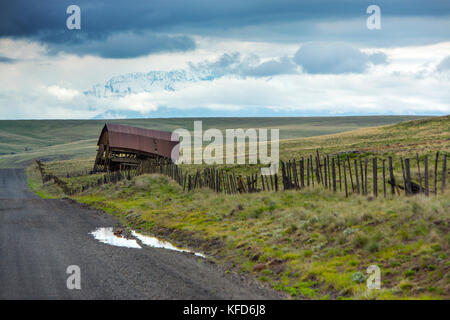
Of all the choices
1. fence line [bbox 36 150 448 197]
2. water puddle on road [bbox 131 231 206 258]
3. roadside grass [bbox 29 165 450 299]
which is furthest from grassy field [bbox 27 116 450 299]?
fence line [bbox 36 150 448 197]

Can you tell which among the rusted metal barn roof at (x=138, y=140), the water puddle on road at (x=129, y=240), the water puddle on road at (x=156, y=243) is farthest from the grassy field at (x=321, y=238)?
the rusted metal barn roof at (x=138, y=140)

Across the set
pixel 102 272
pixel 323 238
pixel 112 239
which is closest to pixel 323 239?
pixel 323 238

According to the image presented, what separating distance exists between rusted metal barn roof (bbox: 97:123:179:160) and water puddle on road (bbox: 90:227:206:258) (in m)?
37.3

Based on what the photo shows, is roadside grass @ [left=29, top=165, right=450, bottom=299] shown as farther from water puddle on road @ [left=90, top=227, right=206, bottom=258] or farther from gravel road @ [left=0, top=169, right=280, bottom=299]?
gravel road @ [left=0, top=169, right=280, bottom=299]

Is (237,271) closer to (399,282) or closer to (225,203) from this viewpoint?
(399,282)

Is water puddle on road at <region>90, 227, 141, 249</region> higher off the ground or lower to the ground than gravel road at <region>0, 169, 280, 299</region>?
lower

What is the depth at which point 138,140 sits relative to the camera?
58.1 meters

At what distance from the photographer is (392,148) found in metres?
48.0

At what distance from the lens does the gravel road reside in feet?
34.0

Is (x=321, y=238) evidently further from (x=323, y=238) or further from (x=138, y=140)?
(x=138, y=140)

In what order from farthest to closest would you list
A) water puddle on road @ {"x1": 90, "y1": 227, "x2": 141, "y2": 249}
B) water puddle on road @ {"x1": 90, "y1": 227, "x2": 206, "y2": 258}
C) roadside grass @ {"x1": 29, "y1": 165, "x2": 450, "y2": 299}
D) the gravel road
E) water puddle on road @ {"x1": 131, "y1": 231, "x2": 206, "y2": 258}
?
water puddle on road @ {"x1": 90, "y1": 227, "x2": 141, "y2": 249}
water puddle on road @ {"x1": 90, "y1": 227, "x2": 206, "y2": 258}
water puddle on road @ {"x1": 131, "y1": 231, "x2": 206, "y2": 258}
roadside grass @ {"x1": 29, "y1": 165, "x2": 450, "y2": 299}
the gravel road
